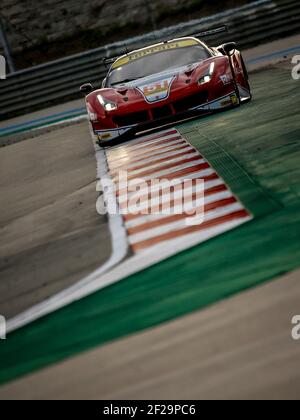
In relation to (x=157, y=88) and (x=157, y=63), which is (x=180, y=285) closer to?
(x=157, y=88)

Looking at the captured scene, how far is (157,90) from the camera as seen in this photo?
10383mm

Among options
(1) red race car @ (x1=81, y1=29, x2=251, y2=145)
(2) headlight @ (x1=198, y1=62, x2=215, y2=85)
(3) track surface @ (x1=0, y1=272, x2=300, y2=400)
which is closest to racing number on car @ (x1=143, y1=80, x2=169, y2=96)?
(1) red race car @ (x1=81, y1=29, x2=251, y2=145)

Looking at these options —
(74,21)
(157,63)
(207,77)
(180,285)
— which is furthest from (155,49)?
(74,21)

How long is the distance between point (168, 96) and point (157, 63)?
136 cm

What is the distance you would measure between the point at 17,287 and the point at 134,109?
5.30 meters

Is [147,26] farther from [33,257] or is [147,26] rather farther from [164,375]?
[164,375]

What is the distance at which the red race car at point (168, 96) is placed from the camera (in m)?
10.3

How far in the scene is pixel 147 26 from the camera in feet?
86.7

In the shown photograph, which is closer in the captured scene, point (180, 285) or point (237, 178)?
point (180, 285)

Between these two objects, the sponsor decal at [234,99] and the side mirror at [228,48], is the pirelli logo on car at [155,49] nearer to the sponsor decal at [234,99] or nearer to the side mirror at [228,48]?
the side mirror at [228,48]

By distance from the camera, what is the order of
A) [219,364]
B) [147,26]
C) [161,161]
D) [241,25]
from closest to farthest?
[219,364], [161,161], [241,25], [147,26]

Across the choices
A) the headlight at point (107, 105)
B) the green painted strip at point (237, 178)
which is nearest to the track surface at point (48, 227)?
the headlight at point (107, 105)
